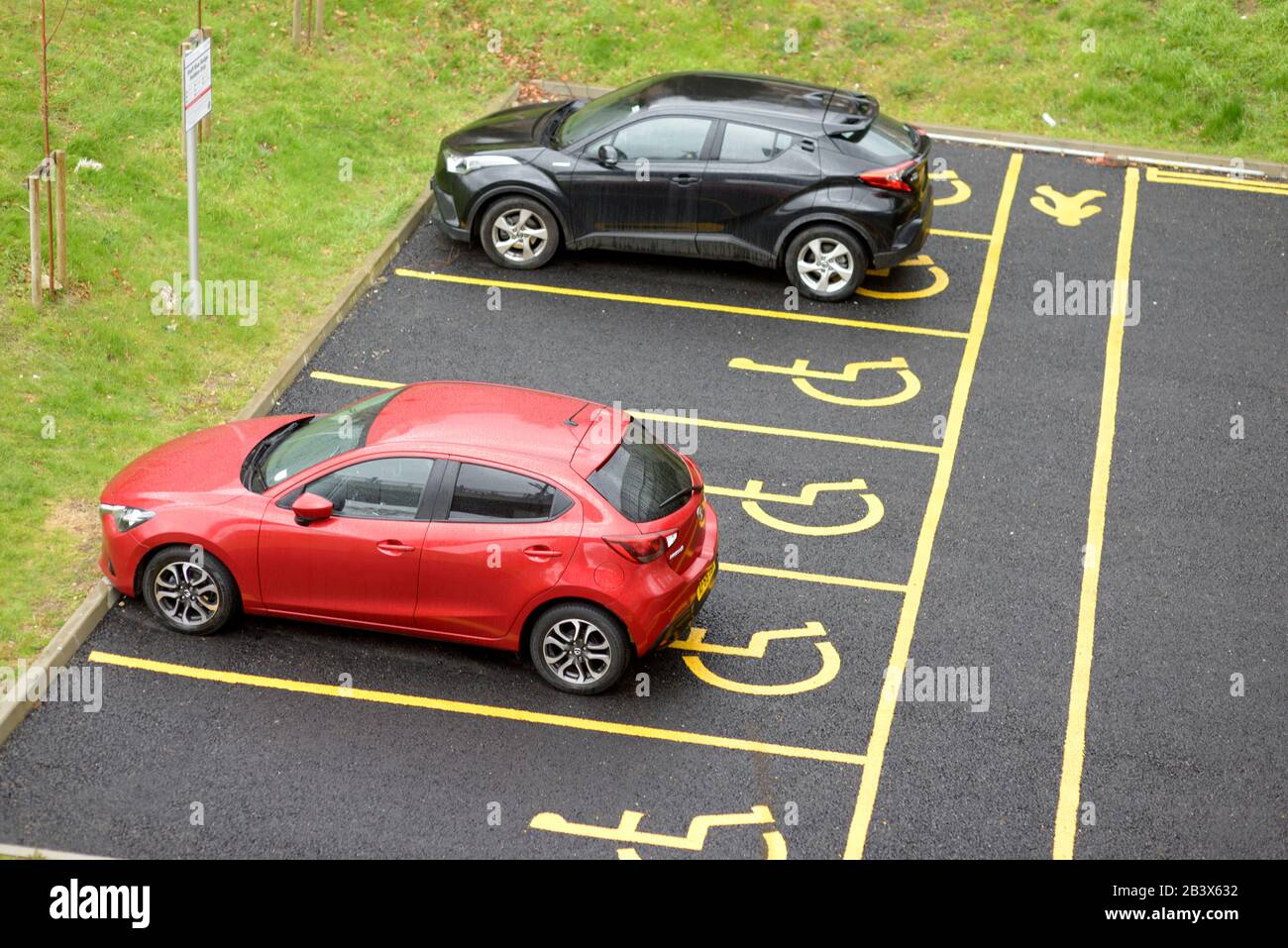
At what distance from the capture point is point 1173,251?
15.3m

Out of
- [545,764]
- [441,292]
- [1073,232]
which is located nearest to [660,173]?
[441,292]

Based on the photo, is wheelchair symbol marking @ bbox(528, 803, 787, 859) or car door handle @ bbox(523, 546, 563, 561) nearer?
wheelchair symbol marking @ bbox(528, 803, 787, 859)

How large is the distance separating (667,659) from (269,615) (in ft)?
8.74

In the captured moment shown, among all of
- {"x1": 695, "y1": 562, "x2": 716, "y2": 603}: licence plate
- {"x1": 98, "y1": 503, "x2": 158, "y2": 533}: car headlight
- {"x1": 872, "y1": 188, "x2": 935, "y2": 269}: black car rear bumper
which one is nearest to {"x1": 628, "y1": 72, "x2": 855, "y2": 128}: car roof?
{"x1": 872, "y1": 188, "x2": 935, "y2": 269}: black car rear bumper

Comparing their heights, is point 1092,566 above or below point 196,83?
below

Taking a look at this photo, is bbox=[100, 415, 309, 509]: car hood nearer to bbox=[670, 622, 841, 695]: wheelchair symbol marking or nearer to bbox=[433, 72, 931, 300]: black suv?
bbox=[670, 622, 841, 695]: wheelchair symbol marking

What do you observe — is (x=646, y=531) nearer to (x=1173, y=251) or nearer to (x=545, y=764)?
(x=545, y=764)

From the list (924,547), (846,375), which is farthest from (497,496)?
(846,375)

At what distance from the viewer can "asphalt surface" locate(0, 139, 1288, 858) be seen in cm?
831

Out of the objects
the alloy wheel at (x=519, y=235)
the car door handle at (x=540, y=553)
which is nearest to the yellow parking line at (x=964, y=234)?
the alloy wheel at (x=519, y=235)

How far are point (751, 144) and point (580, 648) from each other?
661 centimetres

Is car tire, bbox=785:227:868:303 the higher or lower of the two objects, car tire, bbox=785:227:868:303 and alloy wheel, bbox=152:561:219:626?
the higher

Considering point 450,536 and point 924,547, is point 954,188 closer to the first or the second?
point 924,547

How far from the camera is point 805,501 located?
1123 centimetres
